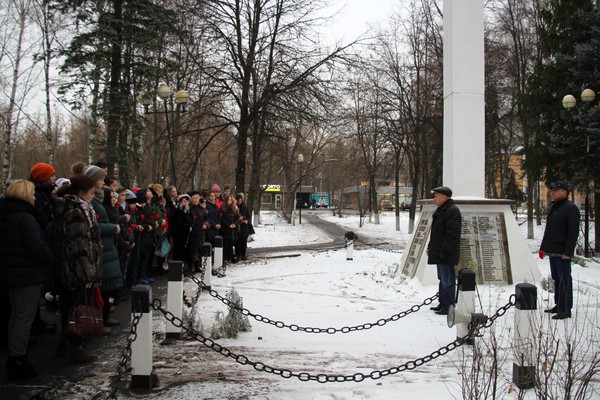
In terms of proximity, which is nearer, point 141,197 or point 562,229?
point 562,229

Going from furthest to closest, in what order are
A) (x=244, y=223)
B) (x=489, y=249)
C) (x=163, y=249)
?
(x=244, y=223) < (x=163, y=249) < (x=489, y=249)

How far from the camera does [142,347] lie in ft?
13.9

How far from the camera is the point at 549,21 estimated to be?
18625mm

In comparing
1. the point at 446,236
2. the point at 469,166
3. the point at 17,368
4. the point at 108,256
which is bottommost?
the point at 17,368

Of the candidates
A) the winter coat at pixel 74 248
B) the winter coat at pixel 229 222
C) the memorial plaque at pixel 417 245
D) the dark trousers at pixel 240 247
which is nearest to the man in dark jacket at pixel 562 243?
the memorial plaque at pixel 417 245

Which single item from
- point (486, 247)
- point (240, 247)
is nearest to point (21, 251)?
point (486, 247)

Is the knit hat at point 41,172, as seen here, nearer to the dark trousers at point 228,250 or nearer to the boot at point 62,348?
the boot at point 62,348

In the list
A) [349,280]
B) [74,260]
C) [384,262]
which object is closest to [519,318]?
[74,260]

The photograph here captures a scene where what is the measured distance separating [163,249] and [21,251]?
20.7 ft

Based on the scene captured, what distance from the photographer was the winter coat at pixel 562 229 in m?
6.67

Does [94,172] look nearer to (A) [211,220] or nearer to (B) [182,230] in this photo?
(B) [182,230]

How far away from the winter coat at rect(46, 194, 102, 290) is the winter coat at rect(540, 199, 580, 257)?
593 cm

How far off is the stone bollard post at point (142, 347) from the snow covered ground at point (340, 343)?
0.11 meters

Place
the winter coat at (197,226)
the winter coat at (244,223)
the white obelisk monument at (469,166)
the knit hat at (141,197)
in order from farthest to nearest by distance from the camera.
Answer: the winter coat at (244,223) → the winter coat at (197,226) → the white obelisk monument at (469,166) → the knit hat at (141,197)
